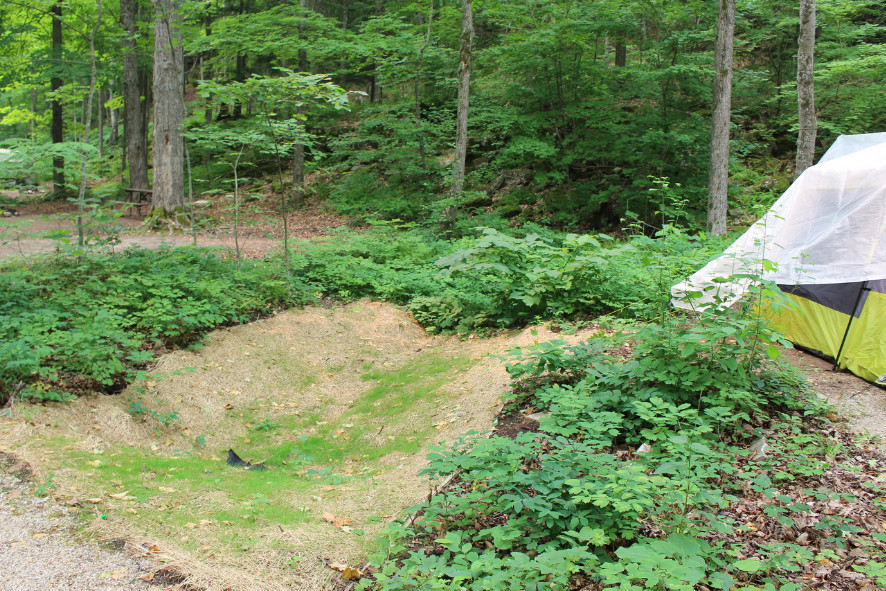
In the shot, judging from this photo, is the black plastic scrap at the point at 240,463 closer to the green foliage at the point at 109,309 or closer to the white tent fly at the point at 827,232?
the green foliage at the point at 109,309

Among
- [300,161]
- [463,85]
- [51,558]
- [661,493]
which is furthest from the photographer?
[300,161]

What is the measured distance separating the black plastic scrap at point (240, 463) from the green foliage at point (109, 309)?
129 cm

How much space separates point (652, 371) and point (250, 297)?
5.83 meters

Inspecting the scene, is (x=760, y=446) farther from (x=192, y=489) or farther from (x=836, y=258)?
(x=192, y=489)

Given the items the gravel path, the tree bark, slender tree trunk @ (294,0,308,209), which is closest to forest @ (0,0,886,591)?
the gravel path

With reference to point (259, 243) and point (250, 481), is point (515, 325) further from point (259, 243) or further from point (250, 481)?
point (259, 243)

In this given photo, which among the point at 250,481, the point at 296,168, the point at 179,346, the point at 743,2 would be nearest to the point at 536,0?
the point at 743,2

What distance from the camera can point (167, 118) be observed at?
11.9 metres

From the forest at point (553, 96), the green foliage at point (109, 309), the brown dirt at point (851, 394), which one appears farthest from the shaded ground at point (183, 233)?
the brown dirt at point (851, 394)

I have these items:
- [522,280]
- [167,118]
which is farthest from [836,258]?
[167,118]

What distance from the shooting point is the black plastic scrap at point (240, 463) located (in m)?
4.58

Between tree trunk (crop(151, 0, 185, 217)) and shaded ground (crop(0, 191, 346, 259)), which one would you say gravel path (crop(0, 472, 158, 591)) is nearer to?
shaded ground (crop(0, 191, 346, 259))

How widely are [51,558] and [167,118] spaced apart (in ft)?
36.6

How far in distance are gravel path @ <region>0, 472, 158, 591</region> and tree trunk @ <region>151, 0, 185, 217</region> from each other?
32.8 feet
